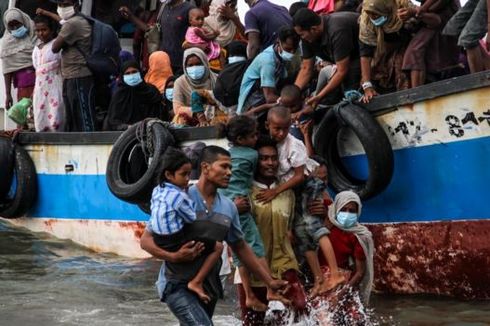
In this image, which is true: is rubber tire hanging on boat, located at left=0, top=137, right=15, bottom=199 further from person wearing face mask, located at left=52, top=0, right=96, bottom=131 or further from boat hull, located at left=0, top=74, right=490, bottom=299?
boat hull, located at left=0, top=74, right=490, bottom=299

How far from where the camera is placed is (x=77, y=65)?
11.4 metres

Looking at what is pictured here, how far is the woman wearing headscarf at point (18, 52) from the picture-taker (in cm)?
1224

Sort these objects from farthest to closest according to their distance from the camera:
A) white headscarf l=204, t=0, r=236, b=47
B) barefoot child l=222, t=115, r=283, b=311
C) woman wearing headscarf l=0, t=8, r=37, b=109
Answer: woman wearing headscarf l=0, t=8, r=37, b=109 → white headscarf l=204, t=0, r=236, b=47 → barefoot child l=222, t=115, r=283, b=311

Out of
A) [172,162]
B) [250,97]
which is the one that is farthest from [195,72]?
[172,162]

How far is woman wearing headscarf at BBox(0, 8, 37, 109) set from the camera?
40.2 feet

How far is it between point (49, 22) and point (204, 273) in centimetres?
627

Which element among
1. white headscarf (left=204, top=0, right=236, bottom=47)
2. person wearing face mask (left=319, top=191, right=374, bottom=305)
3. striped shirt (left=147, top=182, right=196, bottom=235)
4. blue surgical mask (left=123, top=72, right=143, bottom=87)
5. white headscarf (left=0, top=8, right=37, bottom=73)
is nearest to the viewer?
striped shirt (left=147, top=182, right=196, bottom=235)

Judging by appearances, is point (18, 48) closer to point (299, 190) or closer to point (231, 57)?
point (231, 57)

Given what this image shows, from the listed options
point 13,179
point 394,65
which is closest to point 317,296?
point 394,65

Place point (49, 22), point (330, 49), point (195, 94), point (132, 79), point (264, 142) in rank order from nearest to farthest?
1. point (264, 142)
2. point (330, 49)
3. point (195, 94)
4. point (132, 79)
5. point (49, 22)

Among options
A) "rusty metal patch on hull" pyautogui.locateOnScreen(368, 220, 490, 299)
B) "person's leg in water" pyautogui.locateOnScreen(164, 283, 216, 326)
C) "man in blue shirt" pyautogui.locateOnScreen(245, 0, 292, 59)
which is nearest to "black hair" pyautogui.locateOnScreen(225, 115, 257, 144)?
"person's leg in water" pyautogui.locateOnScreen(164, 283, 216, 326)

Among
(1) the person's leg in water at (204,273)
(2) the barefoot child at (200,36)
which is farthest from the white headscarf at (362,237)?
(2) the barefoot child at (200,36)

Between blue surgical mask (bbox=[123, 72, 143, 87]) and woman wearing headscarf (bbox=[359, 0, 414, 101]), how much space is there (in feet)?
9.17

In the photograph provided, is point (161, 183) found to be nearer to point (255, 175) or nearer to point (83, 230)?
point (255, 175)
